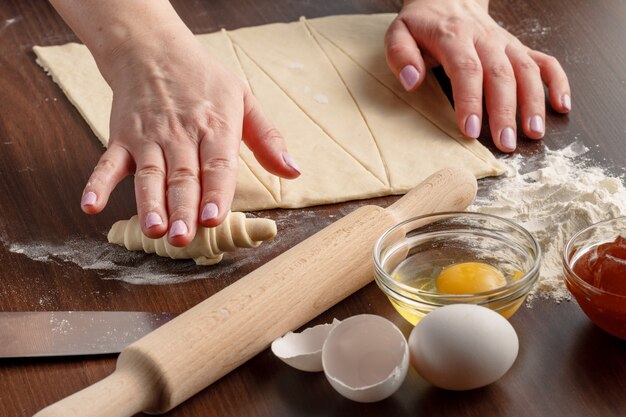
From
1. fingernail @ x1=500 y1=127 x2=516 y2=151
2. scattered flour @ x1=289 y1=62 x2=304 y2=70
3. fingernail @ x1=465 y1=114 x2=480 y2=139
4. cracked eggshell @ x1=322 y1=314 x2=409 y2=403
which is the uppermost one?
cracked eggshell @ x1=322 y1=314 x2=409 y2=403

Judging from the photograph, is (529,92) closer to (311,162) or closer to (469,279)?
(311,162)

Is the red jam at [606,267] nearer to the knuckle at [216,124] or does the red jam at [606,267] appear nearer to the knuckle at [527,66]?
the knuckle at [216,124]

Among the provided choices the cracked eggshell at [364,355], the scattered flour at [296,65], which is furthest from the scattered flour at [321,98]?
the cracked eggshell at [364,355]

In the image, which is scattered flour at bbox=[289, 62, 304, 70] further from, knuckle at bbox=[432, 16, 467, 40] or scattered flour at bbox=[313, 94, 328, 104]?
knuckle at bbox=[432, 16, 467, 40]

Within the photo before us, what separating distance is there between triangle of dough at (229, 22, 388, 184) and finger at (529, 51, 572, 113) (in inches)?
15.7

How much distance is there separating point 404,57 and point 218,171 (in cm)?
64

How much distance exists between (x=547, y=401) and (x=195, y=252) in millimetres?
567

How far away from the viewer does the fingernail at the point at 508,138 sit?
172 cm

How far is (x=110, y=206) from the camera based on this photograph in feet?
5.27

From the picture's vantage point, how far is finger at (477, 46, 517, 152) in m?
1.75

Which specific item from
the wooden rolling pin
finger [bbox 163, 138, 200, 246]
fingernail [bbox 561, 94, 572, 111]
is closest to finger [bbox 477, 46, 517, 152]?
fingernail [bbox 561, 94, 572, 111]

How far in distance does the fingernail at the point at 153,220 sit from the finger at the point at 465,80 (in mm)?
689

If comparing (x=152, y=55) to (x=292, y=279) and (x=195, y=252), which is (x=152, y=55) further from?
(x=292, y=279)

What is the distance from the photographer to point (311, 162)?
1712 mm
